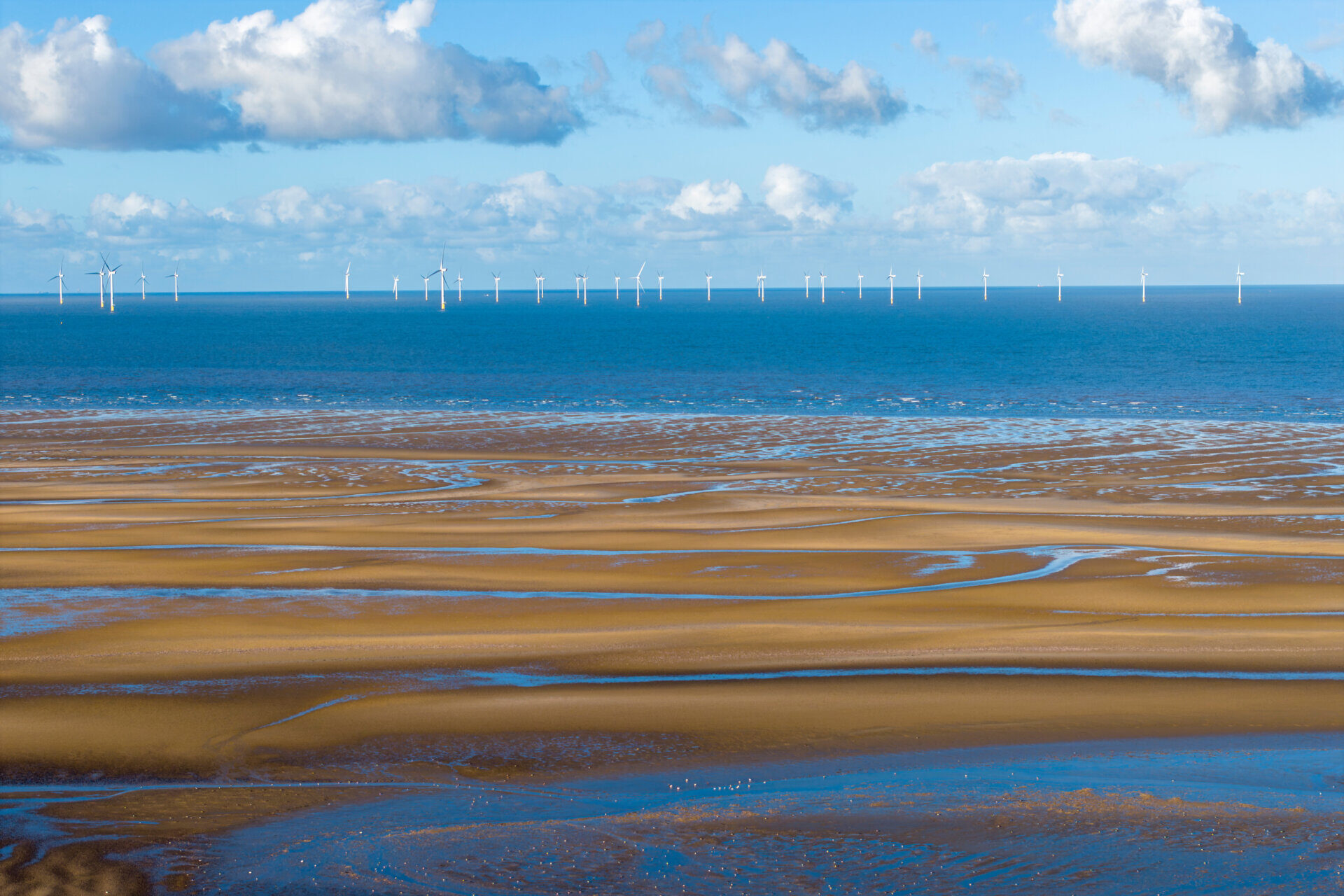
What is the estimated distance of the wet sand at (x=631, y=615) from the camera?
12.4 metres

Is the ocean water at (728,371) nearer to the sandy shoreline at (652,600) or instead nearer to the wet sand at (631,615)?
the sandy shoreline at (652,600)

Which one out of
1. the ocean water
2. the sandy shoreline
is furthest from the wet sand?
the ocean water

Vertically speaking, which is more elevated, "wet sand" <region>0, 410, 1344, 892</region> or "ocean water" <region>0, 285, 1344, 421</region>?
"ocean water" <region>0, 285, 1344, 421</region>

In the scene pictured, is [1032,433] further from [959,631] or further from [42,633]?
[42,633]

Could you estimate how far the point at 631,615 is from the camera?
17.7 metres

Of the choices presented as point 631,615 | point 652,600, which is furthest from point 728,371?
point 631,615

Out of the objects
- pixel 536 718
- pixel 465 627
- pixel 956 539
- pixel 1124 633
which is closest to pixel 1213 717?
pixel 1124 633

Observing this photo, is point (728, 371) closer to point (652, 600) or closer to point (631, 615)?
point (652, 600)

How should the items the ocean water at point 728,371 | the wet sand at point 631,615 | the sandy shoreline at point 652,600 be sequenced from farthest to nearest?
the ocean water at point 728,371
the sandy shoreline at point 652,600
the wet sand at point 631,615

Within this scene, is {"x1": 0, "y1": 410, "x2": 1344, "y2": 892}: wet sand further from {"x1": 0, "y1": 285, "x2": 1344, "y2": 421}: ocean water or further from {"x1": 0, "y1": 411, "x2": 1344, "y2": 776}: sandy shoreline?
{"x1": 0, "y1": 285, "x2": 1344, "y2": 421}: ocean water

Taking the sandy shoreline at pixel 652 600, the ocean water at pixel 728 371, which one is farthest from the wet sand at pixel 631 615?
the ocean water at pixel 728 371

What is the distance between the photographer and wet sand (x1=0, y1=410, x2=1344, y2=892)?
12.4m

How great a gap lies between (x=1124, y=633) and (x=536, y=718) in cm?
833

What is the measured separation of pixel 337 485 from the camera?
106 feet
